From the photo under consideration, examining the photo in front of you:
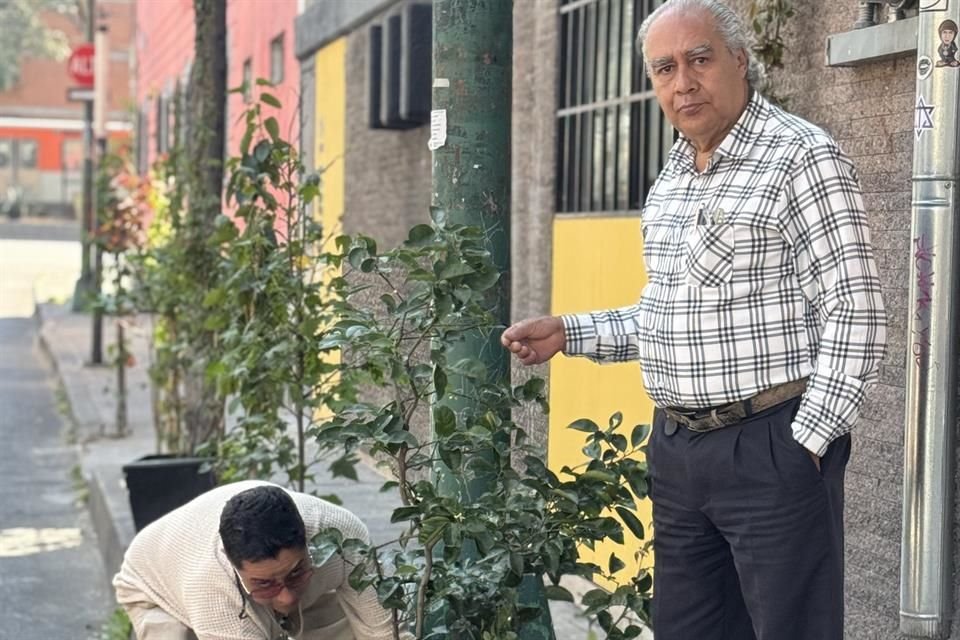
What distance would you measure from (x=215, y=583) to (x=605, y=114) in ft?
10.9

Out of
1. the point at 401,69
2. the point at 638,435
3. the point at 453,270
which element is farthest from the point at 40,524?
the point at 453,270

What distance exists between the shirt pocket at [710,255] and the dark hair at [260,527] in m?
1.25

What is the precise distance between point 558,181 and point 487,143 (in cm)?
338

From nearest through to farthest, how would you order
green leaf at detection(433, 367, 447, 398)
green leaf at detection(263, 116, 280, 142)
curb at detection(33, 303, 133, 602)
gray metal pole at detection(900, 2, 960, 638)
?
green leaf at detection(433, 367, 447, 398), gray metal pole at detection(900, 2, 960, 638), green leaf at detection(263, 116, 280, 142), curb at detection(33, 303, 133, 602)

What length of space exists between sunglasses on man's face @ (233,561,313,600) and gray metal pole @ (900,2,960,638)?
1.42m

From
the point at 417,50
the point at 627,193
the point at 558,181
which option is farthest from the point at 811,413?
the point at 417,50

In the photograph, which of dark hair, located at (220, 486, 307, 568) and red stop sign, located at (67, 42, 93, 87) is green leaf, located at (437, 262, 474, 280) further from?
red stop sign, located at (67, 42, 93, 87)

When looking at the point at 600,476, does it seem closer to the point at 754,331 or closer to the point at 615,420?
the point at 615,420

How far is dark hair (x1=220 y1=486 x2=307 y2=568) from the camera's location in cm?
372

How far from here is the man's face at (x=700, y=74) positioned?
3.04 meters

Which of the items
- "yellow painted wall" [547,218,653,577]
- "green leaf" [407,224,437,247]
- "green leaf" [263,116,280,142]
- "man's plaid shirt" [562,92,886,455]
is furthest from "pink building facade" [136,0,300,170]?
"man's plaid shirt" [562,92,886,455]

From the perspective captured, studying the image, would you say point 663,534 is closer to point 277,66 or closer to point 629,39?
point 629,39

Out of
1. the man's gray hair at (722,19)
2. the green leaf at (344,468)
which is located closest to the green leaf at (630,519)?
the man's gray hair at (722,19)

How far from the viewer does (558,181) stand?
7098 mm
